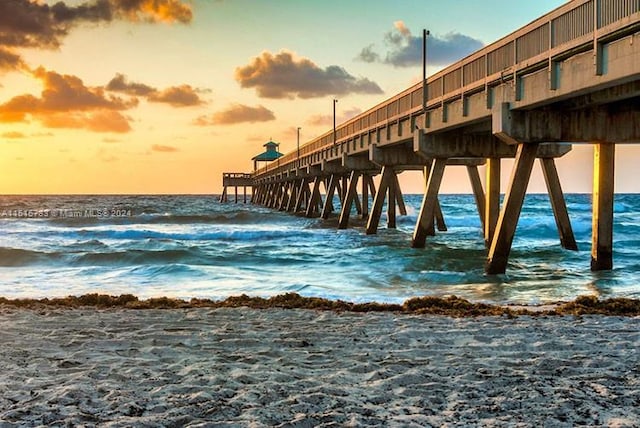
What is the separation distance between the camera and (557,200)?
2212cm

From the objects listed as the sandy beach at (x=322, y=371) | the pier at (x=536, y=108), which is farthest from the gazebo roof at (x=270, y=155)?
the sandy beach at (x=322, y=371)

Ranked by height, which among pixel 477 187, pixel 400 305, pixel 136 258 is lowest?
pixel 136 258

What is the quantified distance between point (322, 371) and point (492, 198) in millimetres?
15214

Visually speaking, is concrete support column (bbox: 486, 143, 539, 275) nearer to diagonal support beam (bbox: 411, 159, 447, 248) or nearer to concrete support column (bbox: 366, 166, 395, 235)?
diagonal support beam (bbox: 411, 159, 447, 248)

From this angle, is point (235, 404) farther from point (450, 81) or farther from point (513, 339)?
point (450, 81)

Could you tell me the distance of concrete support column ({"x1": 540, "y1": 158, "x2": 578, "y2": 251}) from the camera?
22.2 m

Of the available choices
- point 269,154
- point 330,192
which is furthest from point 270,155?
point 330,192

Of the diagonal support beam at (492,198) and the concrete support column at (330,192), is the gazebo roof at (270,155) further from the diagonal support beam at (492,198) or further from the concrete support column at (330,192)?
the diagonal support beam at (492,198)

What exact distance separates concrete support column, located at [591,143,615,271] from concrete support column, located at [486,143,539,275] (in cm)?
208

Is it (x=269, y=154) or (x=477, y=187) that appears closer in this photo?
(x=477, y=187)

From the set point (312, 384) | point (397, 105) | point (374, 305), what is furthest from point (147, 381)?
point (397, 105)

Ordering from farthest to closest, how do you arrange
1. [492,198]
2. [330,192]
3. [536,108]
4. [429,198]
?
1. [330,192]
2. [429,198]
3. [492,198]
4. [536,108]

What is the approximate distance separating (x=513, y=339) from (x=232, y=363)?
10.2ft

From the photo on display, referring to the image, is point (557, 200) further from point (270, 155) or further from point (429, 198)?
point (270, 155)
